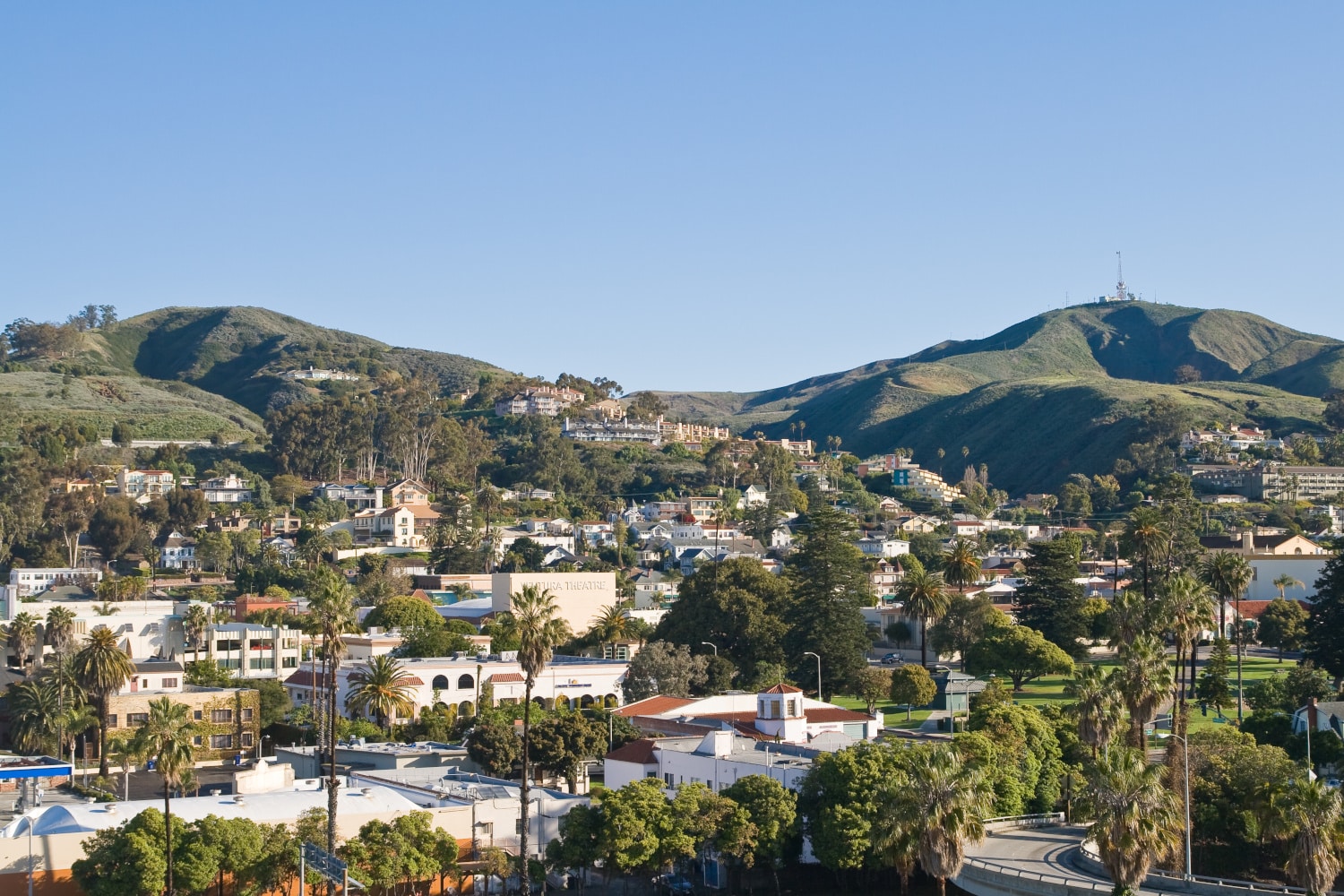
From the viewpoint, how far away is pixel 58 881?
1978 inches

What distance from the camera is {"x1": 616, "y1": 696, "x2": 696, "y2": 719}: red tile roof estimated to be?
79106mm

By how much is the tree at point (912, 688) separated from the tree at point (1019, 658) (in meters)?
6.18

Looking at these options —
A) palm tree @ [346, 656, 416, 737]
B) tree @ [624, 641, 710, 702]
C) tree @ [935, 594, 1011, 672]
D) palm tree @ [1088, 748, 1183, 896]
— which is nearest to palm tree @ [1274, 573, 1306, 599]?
tree @ [935, 594, 1011, 672]

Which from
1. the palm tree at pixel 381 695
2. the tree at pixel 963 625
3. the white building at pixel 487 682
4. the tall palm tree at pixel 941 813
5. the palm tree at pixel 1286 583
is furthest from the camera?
the palm tree at pixel 1286 583

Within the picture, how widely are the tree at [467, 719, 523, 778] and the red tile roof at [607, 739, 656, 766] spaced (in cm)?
457

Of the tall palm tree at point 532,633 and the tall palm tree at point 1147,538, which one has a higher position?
the tall palm tree at point 1147,538

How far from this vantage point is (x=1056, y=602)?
334ft

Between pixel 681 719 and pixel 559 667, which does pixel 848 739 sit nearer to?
pixel 681 719

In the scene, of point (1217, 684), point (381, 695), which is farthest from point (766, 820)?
point (1217, 684)

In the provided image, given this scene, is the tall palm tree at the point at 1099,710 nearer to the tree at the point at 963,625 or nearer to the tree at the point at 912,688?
the tree at the point at 912,688

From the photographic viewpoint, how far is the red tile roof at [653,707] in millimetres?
79106

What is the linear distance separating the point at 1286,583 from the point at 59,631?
80.2 metres

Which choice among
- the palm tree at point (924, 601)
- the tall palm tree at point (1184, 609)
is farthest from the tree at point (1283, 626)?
the tall palm tree at point (1184, 609)

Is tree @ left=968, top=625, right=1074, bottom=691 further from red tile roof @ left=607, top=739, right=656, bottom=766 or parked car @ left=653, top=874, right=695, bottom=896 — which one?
parked car @ left=653, top=874, right=695, bottom=896
